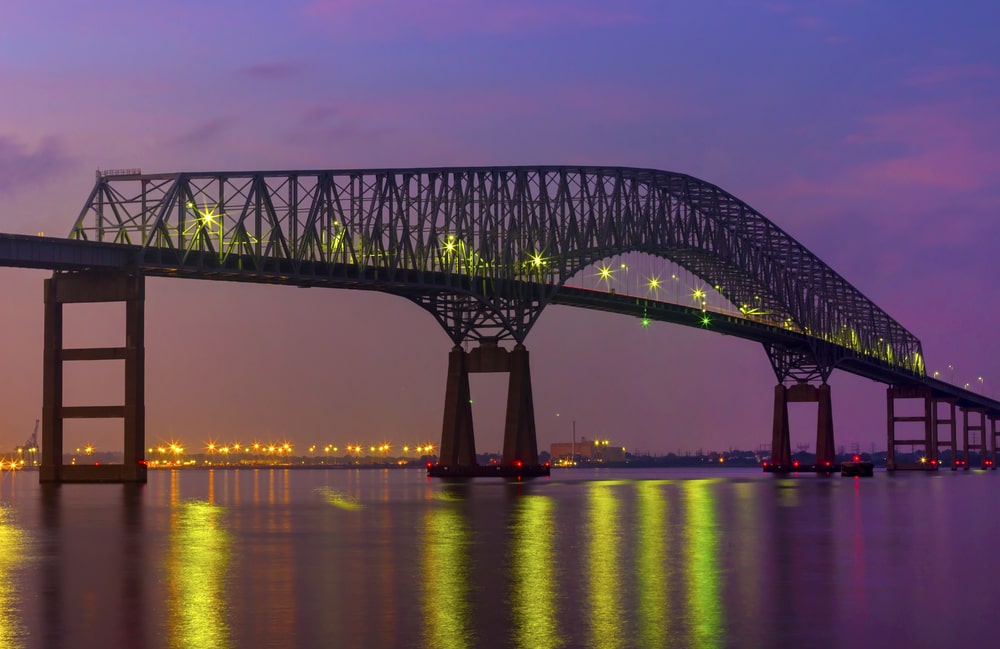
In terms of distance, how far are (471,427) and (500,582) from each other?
9738cm

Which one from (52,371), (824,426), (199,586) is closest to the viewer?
(199,586)

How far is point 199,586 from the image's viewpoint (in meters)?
29.0

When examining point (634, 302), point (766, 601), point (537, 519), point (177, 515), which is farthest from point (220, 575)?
point (634, 302)

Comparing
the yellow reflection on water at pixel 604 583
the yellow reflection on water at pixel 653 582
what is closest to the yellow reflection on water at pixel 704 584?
the yellow reflection on water at pixel 653 582

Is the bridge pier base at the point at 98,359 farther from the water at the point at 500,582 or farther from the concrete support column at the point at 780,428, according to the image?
the concrete support column at the point at 780,428

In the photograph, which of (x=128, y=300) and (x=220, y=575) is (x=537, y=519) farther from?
(x=128, y=300)

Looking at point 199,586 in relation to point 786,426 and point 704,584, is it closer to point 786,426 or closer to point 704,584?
point 704,584

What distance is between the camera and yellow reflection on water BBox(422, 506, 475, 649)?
22.4 meters

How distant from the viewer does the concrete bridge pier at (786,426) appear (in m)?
183

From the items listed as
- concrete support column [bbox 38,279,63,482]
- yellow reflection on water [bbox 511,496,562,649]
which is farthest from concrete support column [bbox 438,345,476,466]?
yellow reflection on water [bbox 511,496,562,649]

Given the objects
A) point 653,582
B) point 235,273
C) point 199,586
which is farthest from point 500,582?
point 235,273

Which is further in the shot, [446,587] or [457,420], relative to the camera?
[457,420]

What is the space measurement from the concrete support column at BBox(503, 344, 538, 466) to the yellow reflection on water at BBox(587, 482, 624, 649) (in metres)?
70.3

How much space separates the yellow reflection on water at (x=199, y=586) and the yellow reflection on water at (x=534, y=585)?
462 cm
